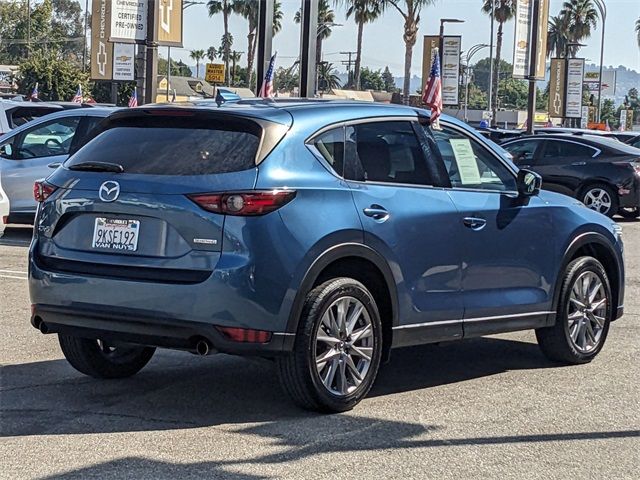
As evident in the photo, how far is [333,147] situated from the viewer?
21.2 ft

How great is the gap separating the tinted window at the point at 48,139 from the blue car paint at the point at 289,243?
902 centimetres

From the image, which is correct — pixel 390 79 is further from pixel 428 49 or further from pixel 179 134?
pixel 179 134

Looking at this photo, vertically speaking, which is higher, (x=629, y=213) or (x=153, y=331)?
(x=153, y=331)

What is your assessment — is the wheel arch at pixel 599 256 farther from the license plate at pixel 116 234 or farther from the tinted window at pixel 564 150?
the tinted window at pixel 564 150

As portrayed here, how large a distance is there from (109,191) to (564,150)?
668 inches

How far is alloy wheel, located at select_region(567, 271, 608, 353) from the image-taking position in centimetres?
794

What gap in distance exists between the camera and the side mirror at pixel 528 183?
7492mm

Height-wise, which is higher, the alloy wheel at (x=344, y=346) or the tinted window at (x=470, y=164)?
the tinted window at (x=470, y=164)

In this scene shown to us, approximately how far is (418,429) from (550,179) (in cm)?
1650

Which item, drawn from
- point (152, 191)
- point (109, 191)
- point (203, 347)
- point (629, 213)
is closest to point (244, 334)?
point (203, 347)

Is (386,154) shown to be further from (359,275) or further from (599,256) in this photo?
(599,256)

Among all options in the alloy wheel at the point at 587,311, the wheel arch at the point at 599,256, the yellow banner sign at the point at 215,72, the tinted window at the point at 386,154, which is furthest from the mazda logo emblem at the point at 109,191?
the yellow banner sign at the point at 215,72

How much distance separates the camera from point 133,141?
6.34 meters

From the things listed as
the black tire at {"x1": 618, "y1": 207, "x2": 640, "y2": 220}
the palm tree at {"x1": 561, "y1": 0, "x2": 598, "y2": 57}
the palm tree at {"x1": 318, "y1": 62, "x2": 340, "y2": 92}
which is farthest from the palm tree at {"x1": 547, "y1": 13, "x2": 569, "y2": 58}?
the black tire at {"x1": 618, "y1": 207, "x2": 640, "y2": 220}
